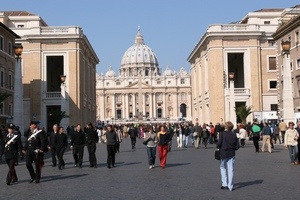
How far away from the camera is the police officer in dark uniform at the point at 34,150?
553 inches

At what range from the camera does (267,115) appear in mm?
41969

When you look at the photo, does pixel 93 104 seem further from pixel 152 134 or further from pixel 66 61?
pixel 152 134

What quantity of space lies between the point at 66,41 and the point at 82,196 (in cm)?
4762

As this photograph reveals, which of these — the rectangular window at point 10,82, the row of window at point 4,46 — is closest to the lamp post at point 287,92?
the row of window at point 4,46

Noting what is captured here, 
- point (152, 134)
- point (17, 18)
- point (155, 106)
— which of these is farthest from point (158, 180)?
point (155, 106)

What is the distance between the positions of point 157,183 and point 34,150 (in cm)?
333

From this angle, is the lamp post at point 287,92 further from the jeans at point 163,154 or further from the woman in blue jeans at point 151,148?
the jeans at point 163,154

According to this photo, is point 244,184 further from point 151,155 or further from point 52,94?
point 52,94

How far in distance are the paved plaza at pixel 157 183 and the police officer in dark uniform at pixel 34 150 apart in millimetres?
283

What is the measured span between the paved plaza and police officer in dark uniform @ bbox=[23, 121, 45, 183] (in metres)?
0.28

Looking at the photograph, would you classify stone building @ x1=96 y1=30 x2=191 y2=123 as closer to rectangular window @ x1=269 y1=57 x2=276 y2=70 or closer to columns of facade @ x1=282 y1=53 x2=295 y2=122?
rectangular window @ x1=269 y1=57 x2=276 y2=70

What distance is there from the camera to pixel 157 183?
527 inches

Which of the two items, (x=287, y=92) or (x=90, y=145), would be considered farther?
(x=287, y=92)

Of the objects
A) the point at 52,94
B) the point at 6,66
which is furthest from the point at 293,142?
the point at 52,94
